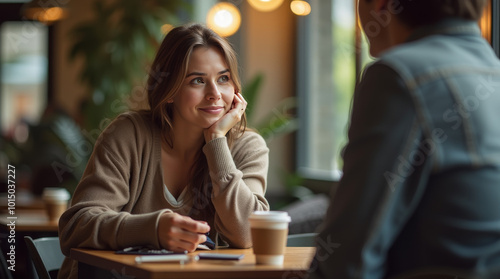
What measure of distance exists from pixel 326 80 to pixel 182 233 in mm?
4744

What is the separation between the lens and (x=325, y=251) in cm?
137

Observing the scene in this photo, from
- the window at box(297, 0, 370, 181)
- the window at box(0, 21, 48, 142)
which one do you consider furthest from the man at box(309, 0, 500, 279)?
the window at box(0, 21, 48, 142)

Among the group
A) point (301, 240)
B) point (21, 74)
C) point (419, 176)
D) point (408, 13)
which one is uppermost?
point (408, 13)

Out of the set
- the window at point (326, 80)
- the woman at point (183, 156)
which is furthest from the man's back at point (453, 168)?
the window at point (326, 80)

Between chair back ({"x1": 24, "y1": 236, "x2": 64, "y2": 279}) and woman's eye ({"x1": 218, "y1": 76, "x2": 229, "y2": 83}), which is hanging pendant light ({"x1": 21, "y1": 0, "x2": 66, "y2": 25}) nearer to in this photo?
chair back ({"x1": 24, "y1": 236, "x2": 64, "y2": 279})

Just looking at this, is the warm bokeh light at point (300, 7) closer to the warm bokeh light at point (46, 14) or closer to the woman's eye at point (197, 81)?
the warm bokeh light at point (46, 14)

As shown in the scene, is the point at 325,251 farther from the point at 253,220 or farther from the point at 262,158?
the point at 262,158

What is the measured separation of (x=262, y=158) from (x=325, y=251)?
1.09 m

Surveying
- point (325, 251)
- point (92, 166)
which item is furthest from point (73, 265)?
point (325, 251)

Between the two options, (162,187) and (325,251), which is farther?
(162,187)

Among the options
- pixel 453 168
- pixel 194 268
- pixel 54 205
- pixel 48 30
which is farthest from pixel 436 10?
pixel 48 30

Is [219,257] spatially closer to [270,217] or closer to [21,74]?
[270,217]

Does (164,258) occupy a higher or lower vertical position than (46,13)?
higher

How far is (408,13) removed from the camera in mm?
1481
